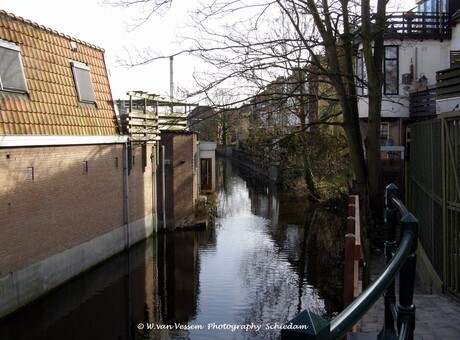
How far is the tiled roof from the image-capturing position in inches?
436

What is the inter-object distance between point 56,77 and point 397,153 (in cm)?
1591

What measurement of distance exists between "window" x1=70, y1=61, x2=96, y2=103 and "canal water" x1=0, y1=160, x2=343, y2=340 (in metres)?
4.74

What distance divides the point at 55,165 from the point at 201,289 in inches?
181

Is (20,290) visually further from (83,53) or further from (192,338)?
(83,53)

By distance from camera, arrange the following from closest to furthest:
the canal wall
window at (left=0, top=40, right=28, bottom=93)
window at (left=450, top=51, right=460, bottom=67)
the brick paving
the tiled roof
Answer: the brick paving < the canal wall < window at (left=0, top=40, right=28, bottom=93) < the tiled roof < window at (left=450, top=51, right=460, bottom=67)

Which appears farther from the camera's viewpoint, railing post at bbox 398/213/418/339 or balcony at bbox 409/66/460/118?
balcony at bbox 409/66/460/118

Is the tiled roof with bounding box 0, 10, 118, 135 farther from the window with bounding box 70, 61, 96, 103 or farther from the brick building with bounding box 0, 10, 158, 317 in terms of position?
the window with bounding box 70, 61, 96, 103

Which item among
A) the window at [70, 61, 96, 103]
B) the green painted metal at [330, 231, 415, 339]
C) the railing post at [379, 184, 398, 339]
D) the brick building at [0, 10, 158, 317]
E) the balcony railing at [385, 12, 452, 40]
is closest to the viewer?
the green painted metal at [330, 231, 415, 339]

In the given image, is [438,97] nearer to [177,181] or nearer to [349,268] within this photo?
[349,268]

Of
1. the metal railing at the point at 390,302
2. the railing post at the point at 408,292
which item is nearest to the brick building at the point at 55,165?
the metal railing at the point at 390,302

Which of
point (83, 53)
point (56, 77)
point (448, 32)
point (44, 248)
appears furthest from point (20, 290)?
point (448, 32)

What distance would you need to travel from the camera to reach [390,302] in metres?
2.66

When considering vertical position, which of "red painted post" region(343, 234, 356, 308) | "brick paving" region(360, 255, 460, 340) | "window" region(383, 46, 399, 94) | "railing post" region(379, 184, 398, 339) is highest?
"window" region(383, 46, 399, 94)

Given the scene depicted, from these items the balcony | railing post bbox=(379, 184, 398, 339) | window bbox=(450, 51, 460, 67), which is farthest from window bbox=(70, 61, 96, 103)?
railing post bbox=(379, 184, 398, 339)
